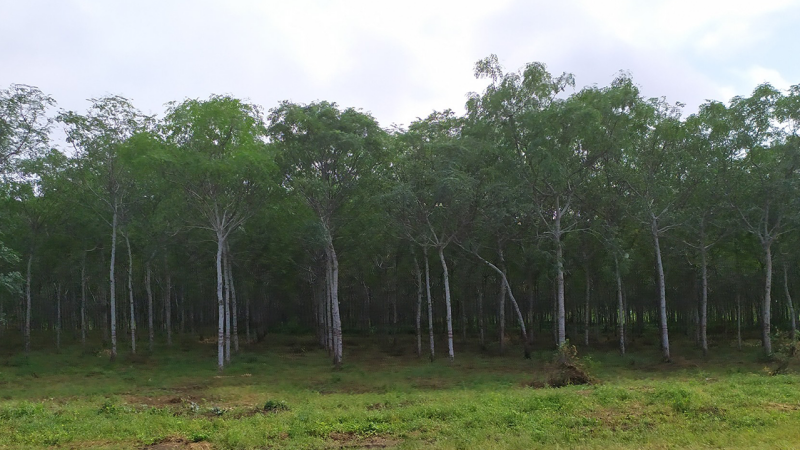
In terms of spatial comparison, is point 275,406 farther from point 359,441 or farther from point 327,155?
point 327,155

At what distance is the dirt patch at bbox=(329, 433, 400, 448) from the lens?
9411mm

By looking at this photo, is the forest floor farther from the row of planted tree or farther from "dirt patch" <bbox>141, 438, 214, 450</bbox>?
the row of planted tree

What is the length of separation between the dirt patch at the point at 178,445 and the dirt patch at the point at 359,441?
2.29 m

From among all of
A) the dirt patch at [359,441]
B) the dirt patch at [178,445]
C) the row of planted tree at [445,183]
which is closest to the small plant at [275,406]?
the dirt patch at [178,445]

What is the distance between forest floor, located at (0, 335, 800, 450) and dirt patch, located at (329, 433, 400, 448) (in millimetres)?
37

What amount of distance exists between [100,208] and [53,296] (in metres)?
24.7

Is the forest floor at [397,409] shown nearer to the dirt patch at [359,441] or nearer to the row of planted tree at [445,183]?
the dirt patch at [359,441]

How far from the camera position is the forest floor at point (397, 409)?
9.50 m

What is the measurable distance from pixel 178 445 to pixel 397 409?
5006 millimetres

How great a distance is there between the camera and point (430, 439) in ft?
31.4

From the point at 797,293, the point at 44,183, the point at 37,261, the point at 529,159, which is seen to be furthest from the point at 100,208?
the point at 797,293

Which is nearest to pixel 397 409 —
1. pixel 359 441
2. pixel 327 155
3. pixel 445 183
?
pixel 359 441

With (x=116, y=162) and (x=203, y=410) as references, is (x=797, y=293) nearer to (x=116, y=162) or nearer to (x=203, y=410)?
(x=203, y=410)

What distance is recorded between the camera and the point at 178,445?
9.70m
